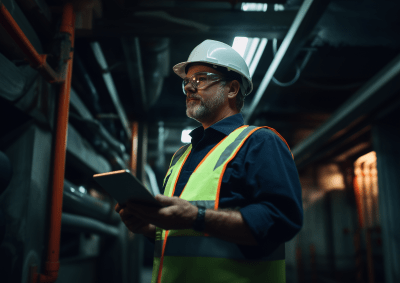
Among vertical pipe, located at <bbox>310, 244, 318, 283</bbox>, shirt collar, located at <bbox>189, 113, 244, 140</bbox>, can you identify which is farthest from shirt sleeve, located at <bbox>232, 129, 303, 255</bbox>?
vertical pipe, located at <bbox>310, 244, 318, 283</bbox>

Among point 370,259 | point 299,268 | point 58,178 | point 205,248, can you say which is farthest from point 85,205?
point 299,268

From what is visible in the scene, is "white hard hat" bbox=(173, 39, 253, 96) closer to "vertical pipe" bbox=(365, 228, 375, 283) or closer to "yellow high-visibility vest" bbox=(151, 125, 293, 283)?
"yellow high-visibility vest" bbox=(151, 125, 293, 283)

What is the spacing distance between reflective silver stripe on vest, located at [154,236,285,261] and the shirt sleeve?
0.03m

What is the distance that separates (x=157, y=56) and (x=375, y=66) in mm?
2765

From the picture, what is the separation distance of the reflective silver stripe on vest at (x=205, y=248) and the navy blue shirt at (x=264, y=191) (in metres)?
0.03

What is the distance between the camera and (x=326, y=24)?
A: 2953 mm

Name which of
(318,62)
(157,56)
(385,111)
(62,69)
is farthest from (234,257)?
(385,111)

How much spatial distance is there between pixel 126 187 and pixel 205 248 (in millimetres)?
327

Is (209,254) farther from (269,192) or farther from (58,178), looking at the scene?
(58,178)

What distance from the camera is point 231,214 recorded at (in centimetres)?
102

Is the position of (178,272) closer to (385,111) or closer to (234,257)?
(234,257)

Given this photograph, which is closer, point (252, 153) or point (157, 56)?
point (252, 153)

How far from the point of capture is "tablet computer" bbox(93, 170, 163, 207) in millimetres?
941

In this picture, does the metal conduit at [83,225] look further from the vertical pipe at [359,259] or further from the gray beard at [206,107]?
the vertical pipe at [359,259]
